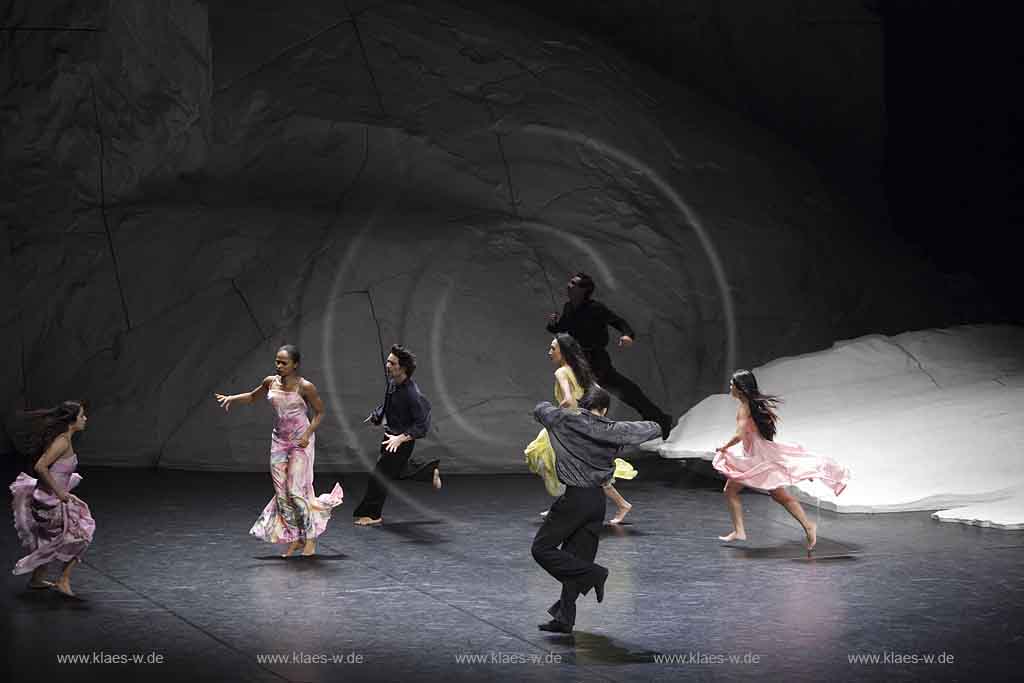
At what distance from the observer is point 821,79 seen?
17734 millimetres

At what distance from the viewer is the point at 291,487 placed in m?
8.60

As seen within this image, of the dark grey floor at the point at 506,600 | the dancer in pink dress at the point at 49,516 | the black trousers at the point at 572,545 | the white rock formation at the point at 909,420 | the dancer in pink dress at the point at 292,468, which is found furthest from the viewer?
the white rock formation at the point at 909,420

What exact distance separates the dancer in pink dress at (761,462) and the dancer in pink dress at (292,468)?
2.69 m

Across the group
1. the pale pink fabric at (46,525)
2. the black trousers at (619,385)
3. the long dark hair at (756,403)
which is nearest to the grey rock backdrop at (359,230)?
the black trousers at (619,385)

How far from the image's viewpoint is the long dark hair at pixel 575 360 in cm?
754

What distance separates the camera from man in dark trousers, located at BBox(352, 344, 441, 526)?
32.3 ft

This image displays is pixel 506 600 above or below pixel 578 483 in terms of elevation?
below

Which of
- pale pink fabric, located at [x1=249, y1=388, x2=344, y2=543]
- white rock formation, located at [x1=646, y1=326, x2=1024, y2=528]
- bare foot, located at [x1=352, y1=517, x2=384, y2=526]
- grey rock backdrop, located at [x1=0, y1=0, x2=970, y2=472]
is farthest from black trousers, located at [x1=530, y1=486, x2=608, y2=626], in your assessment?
grey rock backdrop, located at [x1=0, y1=0, x2=970, y2=472]

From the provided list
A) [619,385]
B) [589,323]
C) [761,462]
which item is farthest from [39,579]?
[619,385]

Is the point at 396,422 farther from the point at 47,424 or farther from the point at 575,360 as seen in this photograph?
the point at 47,424

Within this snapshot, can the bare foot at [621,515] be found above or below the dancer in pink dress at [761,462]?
below

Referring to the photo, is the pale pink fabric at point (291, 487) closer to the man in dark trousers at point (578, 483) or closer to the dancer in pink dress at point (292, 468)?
the dancer in pink dress at point (292, 468)

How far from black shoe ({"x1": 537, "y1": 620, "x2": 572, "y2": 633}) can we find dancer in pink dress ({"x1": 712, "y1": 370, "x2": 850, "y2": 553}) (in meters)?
2.58

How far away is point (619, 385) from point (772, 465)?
2.77 metres
